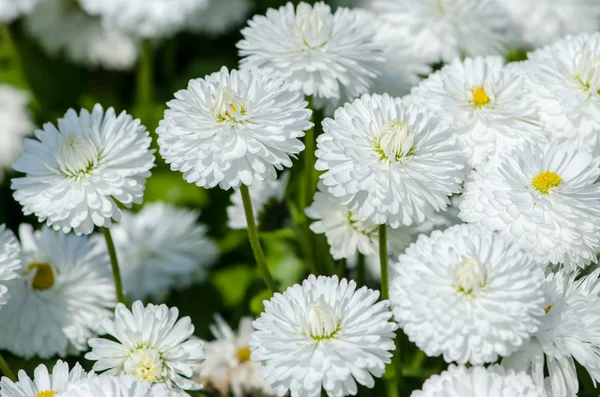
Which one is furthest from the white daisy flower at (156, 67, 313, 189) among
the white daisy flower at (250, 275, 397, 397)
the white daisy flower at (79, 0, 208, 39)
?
the white daisy flower at (79, 0, 208, 39)

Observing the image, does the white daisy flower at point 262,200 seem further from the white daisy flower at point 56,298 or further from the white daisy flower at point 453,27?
the white daisy flower at point 453,27

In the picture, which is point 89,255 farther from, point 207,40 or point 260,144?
point 207,40

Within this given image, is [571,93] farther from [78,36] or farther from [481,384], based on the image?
[78,36]

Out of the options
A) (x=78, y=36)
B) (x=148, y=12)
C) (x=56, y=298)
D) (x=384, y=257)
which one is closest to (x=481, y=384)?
(x=384, y=257)

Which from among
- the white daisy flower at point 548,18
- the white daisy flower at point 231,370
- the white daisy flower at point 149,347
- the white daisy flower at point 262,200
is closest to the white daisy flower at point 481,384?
the white daisy flower at point 149,347

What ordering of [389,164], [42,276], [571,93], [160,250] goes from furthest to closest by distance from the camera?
1. [160,250]
2. [42,276]
3. [571,93]
4. [389,164]

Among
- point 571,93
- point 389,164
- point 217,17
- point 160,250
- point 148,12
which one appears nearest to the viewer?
point 389,164
